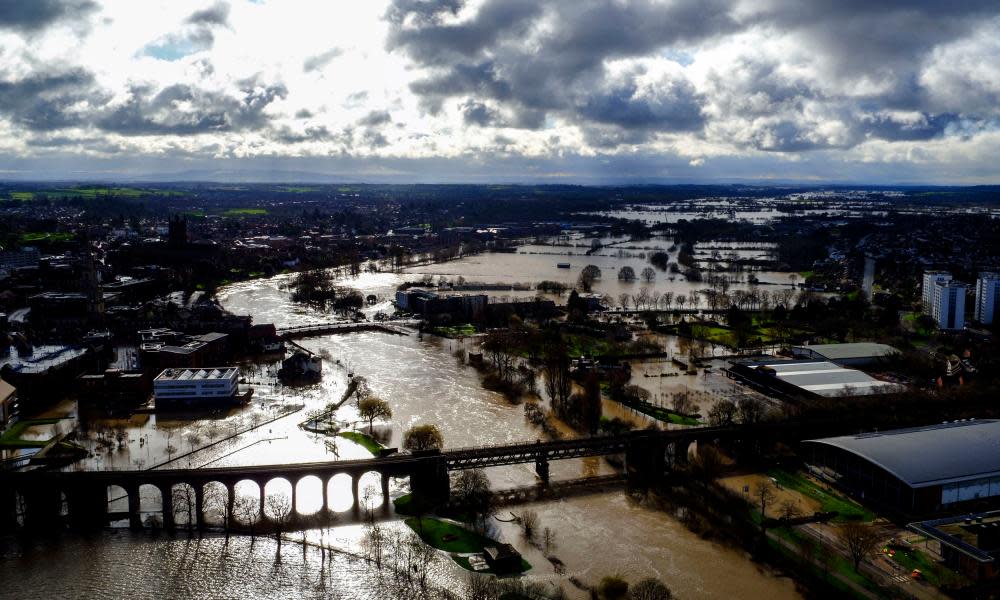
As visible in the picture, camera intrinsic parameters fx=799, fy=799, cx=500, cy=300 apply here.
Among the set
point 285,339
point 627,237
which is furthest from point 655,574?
point 627,237

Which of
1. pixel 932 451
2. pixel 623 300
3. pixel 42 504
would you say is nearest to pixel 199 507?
pixel 42 504

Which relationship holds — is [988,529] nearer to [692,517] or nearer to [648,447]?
[692,517]

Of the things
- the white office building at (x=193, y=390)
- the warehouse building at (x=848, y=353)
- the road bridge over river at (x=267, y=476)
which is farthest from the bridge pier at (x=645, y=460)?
the warehouse building at (x=848, y=353)

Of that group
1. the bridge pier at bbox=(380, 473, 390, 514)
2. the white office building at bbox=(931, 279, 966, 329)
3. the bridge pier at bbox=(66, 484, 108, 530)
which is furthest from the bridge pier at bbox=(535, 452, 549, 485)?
the white office building at bbox=(931, 279, 966, 329)

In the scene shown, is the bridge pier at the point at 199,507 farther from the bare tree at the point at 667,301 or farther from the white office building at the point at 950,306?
the white office building at the point at 950,306

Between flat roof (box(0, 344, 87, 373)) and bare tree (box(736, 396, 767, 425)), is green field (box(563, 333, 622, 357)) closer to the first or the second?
bare tree (box(736, 396, 767, 425))
